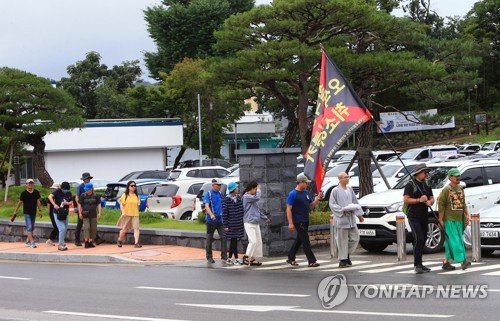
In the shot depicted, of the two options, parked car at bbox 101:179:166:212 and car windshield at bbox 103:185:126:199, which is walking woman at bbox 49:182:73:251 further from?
car windshield at bbox 103:185:126:199

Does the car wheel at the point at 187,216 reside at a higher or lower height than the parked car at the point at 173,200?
lower

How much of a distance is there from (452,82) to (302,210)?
11.7m

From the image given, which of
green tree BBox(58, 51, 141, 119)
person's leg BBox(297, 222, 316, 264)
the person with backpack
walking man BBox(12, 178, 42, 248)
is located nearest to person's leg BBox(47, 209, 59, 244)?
walking man BBox(12, 178, 42, 248)

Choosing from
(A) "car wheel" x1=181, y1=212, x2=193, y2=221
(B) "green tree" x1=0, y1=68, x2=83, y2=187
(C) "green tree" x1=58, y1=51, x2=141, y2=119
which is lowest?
(A) "car wheel" x1=181, y1=212, x2=193, y2=221

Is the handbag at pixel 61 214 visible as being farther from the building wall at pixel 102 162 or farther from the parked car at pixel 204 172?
the building wall at pixel 102 162

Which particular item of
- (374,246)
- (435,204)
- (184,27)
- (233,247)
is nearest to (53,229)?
(233,247)

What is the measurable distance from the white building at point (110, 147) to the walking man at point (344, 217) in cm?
3687

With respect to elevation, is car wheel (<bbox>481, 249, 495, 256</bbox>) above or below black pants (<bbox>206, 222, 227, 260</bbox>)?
below

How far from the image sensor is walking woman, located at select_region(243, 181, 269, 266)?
16.7m

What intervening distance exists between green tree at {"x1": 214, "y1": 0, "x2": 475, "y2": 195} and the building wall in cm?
2654

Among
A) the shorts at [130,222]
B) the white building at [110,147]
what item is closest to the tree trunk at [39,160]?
the shorts at [130,222]

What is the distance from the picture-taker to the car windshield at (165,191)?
26.0 metres

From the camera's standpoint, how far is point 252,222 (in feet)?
55.0

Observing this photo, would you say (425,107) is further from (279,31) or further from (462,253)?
(462,253)
